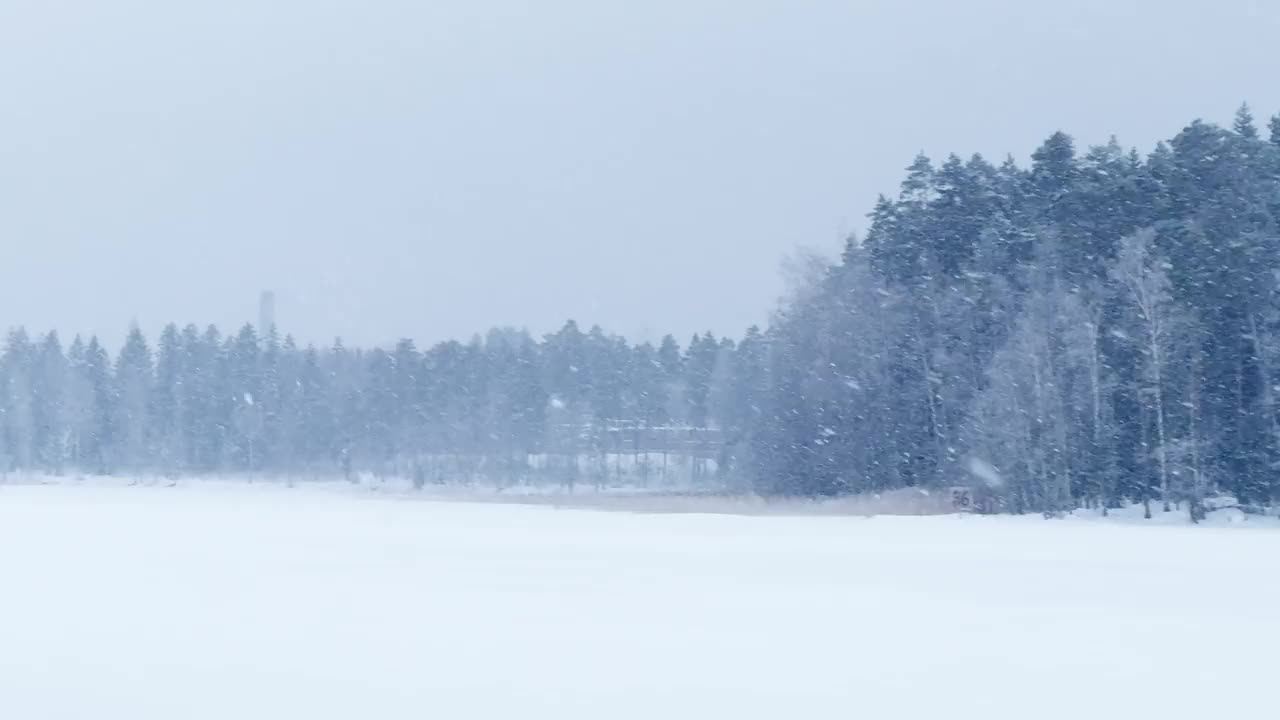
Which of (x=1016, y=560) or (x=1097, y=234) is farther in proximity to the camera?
(x=1097, y=234)

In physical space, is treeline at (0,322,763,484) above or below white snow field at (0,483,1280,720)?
above

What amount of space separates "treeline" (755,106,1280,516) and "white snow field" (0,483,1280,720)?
15.5 m

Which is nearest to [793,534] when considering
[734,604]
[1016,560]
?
[1016,560]

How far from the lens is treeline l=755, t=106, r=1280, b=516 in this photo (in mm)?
44781

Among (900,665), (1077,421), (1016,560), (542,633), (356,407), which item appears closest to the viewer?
(900,665)

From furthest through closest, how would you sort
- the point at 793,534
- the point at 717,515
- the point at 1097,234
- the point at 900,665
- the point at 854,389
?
1. the point at 854,389
2. the point at 1097,234
3. the point at 717,515
4. the point at 793,534
5. the point at 900,665

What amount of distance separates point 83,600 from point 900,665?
10805 millimetres

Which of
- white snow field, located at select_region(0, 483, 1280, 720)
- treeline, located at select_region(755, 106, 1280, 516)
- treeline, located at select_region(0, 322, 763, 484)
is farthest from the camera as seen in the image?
treeline, located at select_region(0, 322, 763, 484)

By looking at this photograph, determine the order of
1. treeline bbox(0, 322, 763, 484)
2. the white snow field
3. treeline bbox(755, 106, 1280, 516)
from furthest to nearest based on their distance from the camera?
treeline bbox(0, 322, 763, 484)
treeline bbox(755, 106, 1280, 516)
the white snow field

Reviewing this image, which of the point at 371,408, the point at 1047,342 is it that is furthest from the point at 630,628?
the point at 371,408

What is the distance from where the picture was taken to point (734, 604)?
1838 centimetres

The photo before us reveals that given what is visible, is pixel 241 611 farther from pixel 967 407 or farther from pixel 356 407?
pixel 356 407

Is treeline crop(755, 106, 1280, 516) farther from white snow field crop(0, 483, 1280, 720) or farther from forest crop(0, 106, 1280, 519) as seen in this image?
white snow field crop(0, 483, 1280, 720)

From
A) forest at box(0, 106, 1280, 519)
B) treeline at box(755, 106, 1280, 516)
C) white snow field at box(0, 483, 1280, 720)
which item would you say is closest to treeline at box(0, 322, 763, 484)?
forest at box(0, 106, 1280, 519)
